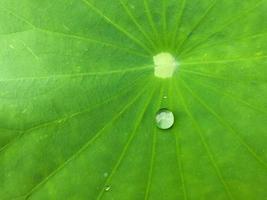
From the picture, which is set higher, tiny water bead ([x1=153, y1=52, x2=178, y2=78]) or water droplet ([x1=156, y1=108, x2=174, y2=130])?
tiny water bead ([x1=153, y1=52, x2=178, y2=78])

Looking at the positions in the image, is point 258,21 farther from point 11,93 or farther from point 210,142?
point 11,93

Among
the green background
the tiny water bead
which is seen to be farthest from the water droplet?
the tiny water bead

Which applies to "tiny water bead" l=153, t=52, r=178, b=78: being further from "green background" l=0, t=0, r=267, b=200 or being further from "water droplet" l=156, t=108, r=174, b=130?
"water droplet" l=156, t=108, r=174, b=130

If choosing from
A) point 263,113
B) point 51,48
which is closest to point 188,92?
point 263,113
